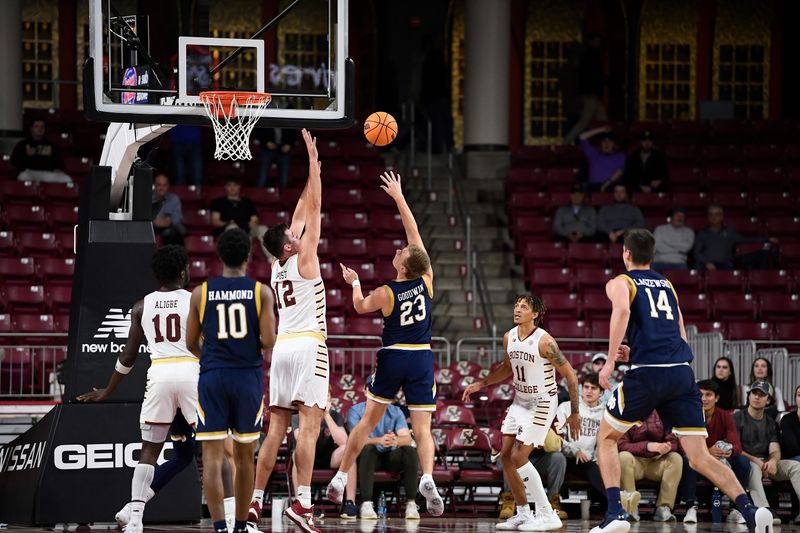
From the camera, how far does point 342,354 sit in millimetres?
17141

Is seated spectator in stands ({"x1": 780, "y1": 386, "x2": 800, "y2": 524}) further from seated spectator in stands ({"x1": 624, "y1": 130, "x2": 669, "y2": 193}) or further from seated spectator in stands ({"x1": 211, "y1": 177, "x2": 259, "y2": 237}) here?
seated spectator in stands ({"x1": 211, "y1": 177, "x2": 259, "y2": 237})

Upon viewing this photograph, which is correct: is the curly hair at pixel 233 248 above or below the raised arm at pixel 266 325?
above

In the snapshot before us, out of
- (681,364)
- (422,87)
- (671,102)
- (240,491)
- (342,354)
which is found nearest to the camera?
(240,491)

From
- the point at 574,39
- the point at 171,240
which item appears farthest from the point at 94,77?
the point at 574,39

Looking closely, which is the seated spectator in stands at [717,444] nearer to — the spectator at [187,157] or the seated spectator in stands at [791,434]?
the seated spectator in stands at [791,434]

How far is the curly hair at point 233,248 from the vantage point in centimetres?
938

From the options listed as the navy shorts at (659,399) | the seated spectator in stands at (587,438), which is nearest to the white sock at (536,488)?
the navy shorts at (659,399)

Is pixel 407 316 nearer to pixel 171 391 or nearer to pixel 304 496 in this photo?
pixel 304 496

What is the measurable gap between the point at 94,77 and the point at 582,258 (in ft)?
33.8

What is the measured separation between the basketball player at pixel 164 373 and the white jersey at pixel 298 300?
781 mm

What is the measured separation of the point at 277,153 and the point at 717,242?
679 cm

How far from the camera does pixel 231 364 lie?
9297mm

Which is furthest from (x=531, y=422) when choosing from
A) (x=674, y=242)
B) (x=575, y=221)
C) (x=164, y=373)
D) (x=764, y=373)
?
(x=575, y=221)

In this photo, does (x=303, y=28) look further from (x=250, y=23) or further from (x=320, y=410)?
(x=320, y=410)
